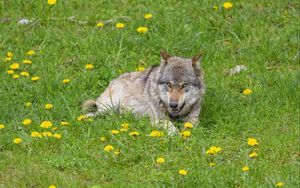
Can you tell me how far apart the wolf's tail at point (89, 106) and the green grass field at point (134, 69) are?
0.08 metres

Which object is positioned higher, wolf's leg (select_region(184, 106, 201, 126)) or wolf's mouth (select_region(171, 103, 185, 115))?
wolf's mouth (select_region(171, 103, 185, 115))

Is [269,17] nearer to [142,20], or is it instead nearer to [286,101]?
[142,20]

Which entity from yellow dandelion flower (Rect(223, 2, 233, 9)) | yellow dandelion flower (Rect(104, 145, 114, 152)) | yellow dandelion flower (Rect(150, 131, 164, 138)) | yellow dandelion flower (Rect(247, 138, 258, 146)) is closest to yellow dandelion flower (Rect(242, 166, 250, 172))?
yellow dandelion flower (Rect(247, 138, 258, 146))

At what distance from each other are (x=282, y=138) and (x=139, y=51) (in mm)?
3188

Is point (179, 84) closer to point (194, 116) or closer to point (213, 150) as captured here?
point (194, 116)

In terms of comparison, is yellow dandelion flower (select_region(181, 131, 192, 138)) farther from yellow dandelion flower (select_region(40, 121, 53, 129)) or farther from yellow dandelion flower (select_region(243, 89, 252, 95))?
yellow dandelion flower (select_region(243, 89, 252, 95))

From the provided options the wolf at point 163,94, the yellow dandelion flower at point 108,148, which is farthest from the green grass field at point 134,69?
the wolf at point 163,94

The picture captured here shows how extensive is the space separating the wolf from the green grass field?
202 mm

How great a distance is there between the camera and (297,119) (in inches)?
338

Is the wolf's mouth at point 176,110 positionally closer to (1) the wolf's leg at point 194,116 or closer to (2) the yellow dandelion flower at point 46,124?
(1) the wolf's leg at point 194,116

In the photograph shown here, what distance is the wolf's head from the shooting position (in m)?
8.58

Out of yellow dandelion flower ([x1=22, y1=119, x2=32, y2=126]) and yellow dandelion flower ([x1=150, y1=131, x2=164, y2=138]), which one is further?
yellow dandelion flower ([x1=22, y1=119, x2=32, y2=126])

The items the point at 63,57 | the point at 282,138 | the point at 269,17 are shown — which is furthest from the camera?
the point at 269,17

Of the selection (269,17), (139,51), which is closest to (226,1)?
(269,17)
